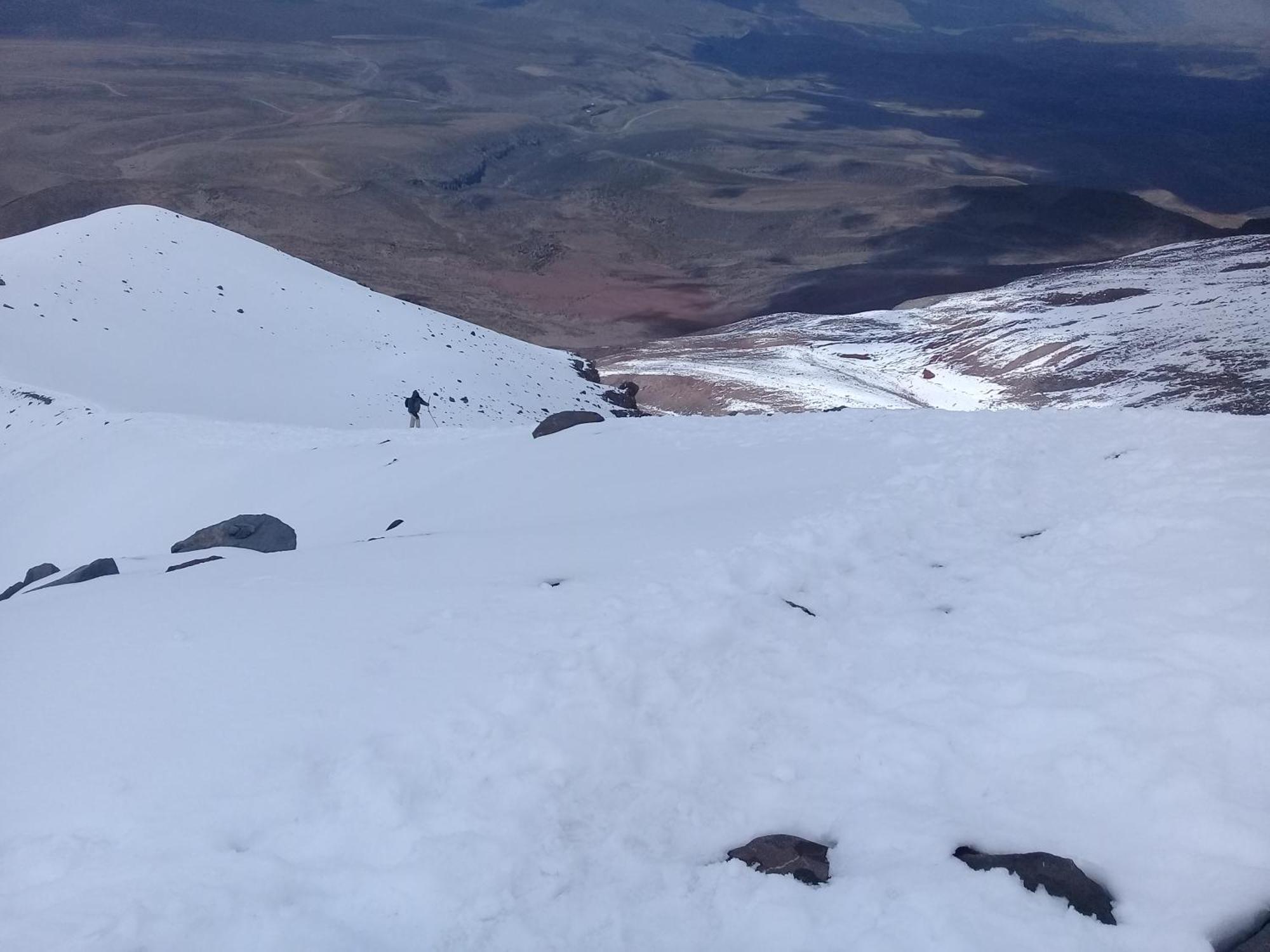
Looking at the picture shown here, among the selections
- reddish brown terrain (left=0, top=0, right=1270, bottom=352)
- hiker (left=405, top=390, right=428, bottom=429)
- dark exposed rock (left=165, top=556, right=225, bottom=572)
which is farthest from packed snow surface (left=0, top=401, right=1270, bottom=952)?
reddish brown terrain (left=0, top=0, right=1270, bottom=352)

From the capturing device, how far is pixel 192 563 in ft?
27.0

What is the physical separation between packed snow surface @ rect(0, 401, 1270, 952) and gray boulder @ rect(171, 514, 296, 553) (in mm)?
330

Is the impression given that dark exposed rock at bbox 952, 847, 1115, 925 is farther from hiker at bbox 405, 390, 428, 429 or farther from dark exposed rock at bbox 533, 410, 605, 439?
hiker at bbox 405, 390, 428, 429

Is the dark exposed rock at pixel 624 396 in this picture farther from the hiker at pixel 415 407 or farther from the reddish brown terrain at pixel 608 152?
the reddish brown terrain at pixel 608 152

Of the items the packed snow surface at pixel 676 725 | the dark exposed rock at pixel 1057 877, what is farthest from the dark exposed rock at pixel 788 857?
the dark exposed rock at pixel 1057 877

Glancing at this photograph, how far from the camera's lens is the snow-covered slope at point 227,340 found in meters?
20.3

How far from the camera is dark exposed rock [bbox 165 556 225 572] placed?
26.3 feet

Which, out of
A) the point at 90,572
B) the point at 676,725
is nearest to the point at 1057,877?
the point at 676,725

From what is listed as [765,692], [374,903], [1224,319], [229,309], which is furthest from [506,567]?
[1224,319]

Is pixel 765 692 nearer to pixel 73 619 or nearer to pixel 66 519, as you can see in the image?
pixel 73 619

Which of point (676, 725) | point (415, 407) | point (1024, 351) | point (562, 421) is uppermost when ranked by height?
point (676, 725)

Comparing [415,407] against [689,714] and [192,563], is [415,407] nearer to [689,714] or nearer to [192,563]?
[192,563]

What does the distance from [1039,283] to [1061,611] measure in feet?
119

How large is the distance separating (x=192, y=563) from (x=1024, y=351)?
25.4 meters
